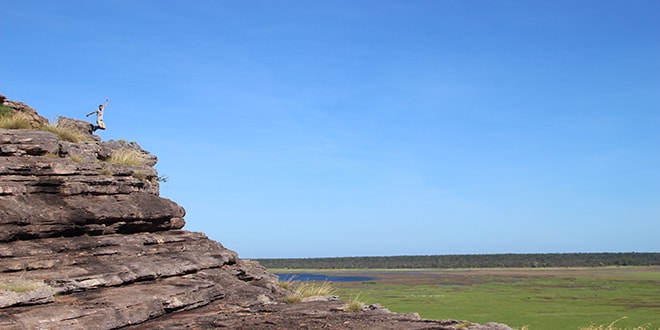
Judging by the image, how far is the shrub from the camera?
65.0ft

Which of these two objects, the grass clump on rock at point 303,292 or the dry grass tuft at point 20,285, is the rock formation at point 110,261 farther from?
the grass clump on rock at point 303,292

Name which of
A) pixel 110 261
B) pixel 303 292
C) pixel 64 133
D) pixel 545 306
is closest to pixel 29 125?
pixel 64 133

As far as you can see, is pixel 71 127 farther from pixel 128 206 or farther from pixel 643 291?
pixel 643 291

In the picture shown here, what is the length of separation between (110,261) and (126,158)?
Answer: 5951mm

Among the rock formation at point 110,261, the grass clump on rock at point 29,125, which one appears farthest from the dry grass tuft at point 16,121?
the rock formation at point 110,261

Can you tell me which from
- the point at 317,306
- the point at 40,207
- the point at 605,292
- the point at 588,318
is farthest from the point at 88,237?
the point at 605,292

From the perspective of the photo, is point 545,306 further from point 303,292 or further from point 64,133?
point 64,133

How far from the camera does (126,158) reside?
20141 millimetres

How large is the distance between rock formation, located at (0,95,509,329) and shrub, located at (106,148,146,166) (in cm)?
10

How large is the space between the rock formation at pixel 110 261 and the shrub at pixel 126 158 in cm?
10

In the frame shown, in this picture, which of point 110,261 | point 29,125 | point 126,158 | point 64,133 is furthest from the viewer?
point 126,158

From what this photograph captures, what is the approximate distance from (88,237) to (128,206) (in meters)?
1.85

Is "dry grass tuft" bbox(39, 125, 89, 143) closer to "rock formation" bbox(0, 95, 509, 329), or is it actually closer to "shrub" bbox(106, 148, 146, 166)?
"rock formation" bbox(0, 95, 509, 329)

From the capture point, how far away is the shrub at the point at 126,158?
1981 cm
